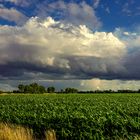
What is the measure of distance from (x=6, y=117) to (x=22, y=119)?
2.47 meters

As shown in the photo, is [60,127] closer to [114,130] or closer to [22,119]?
[114,130]

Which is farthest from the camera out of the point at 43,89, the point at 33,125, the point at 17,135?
the point at 43,89

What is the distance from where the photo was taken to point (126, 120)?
22.7 m

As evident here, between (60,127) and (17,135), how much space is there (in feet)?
13.4

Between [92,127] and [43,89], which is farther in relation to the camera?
[43,89]

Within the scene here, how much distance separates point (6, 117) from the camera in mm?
28891

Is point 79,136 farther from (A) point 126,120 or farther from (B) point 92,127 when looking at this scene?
(A) point 126,120

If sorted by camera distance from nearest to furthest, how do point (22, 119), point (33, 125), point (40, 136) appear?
point (40, 136) → point (33, 125) → point (22, 119)

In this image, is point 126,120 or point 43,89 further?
point 43,89

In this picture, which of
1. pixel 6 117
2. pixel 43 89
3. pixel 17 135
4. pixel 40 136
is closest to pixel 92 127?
pixel 40 136

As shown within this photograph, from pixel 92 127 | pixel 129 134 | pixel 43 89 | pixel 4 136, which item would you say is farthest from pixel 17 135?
pixel 43 89

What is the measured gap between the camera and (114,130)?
21.4 m

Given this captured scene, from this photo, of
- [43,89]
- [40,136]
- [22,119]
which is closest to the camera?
[40,136]

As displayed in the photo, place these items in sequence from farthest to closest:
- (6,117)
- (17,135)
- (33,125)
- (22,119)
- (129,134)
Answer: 1. (6,117)
2. (22,119)
3. (33,125)
4. (129,134)
5. (17,135)
